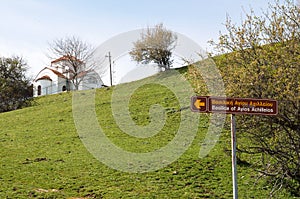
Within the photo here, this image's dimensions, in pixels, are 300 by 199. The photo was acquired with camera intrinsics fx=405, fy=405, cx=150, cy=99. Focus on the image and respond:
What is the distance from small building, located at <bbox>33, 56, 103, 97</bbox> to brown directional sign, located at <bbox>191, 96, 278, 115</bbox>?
4786cm

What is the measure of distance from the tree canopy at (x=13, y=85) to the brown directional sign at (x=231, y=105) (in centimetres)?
4087

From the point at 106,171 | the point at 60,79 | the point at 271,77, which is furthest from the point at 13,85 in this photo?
the point at 271,77

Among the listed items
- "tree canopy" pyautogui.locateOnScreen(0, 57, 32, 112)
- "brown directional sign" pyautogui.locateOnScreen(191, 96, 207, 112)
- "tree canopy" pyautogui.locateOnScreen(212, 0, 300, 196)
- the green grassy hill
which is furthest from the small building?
"brown directional sign" pyautogui.locateOnScreen(191, 96, 207, 112)

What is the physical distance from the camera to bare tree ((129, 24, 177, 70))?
5217 cm

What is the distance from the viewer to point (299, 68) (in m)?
10.1

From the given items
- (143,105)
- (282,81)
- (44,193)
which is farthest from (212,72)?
(143,105)

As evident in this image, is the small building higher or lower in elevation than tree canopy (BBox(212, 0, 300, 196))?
higher

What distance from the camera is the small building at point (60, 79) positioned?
57250 millimetres

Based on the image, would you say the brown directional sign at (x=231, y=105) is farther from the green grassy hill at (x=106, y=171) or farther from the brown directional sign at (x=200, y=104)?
the green grassy hill at (x=106, y=171)

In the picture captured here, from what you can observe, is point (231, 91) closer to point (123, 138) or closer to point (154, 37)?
point (123, 138)

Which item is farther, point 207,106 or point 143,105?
point 143,105

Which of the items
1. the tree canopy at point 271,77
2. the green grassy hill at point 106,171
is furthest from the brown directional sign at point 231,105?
the green grassy hill at point 106,171

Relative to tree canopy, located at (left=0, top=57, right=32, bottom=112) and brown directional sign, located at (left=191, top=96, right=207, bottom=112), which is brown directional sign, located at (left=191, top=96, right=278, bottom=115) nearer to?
brown directional sign, located at (left=191, top=96, right=207, bottom=112)

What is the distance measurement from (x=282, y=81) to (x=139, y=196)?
5.62 m
